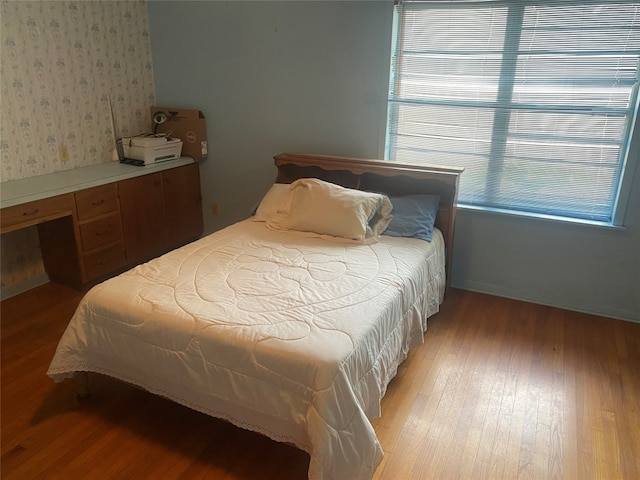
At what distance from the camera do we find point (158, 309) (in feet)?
6.40

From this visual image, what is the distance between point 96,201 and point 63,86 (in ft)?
2.82

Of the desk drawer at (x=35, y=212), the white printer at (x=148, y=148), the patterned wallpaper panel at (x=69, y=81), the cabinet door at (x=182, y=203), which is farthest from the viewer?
the cabinet door at (x=182, y=203)

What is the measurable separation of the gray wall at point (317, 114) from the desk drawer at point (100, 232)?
92 centimetres

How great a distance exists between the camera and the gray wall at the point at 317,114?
120 inches

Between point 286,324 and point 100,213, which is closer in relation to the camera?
point 286,324

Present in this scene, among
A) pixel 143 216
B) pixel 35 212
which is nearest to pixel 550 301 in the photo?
pixel 143 216

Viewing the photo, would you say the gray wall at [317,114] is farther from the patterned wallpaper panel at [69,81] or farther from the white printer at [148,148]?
the white printer at [148,148]

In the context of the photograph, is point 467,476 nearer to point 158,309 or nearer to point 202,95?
point 158,309

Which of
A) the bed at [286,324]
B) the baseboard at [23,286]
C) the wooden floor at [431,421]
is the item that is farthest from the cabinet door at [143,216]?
the bed at [286,324]

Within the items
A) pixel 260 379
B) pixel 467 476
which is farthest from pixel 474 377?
pixel 260 379

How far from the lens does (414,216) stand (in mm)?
2912

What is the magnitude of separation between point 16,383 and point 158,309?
1038 mm

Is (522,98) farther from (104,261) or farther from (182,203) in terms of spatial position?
(104,261)

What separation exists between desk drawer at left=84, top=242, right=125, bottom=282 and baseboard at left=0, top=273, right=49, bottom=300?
1.32 ft
